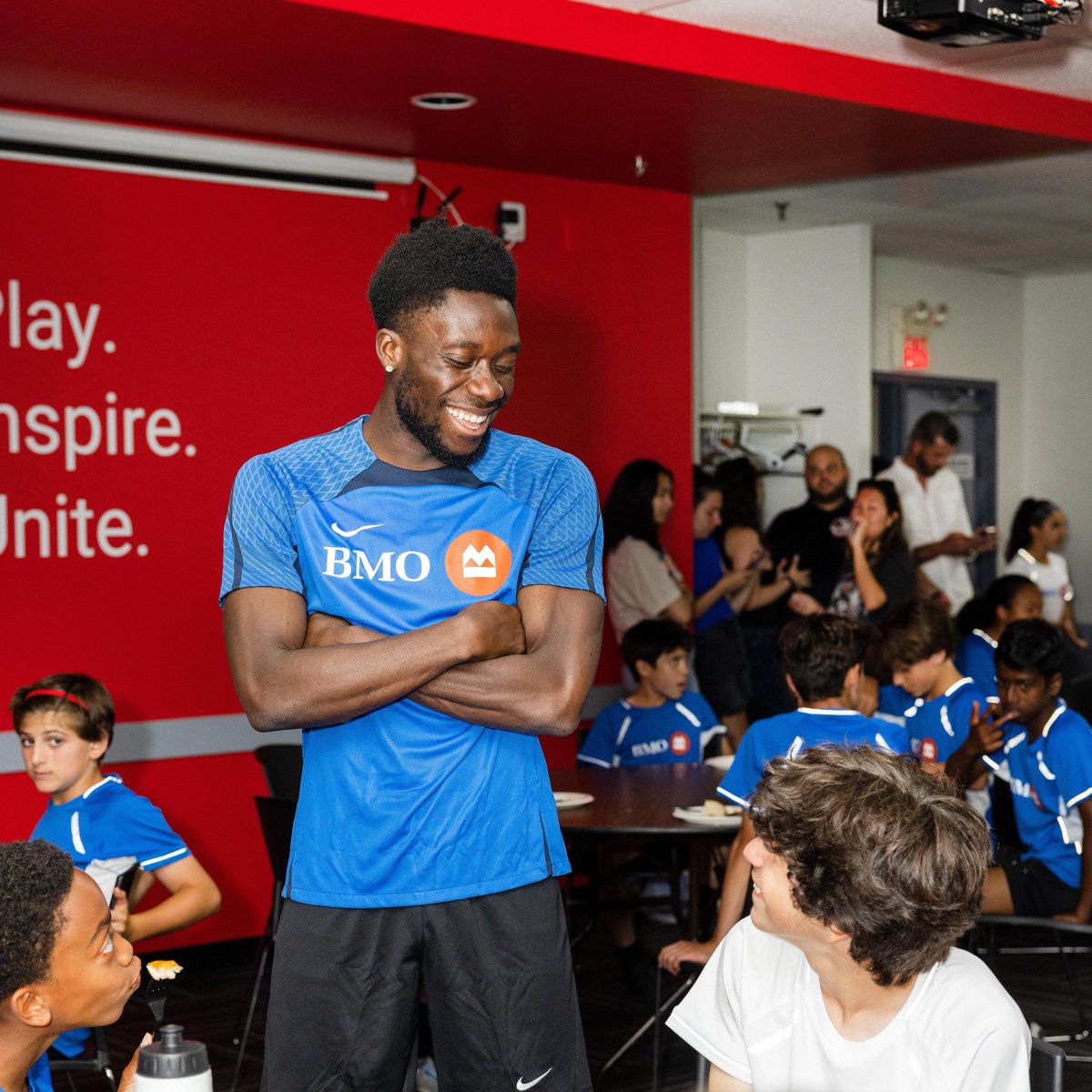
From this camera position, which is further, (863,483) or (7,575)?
(863,483)

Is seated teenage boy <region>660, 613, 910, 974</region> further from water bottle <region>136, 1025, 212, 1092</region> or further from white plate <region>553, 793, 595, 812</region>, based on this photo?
water bottle <region>136, 1025, 212, 1092</region>

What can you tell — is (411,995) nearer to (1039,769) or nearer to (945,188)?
(1039,769)

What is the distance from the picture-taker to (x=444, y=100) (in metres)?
5.12

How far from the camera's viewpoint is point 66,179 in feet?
17.0

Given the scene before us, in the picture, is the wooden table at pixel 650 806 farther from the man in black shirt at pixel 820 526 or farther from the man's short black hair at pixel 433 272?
the man in black shirt at pixel 820 526

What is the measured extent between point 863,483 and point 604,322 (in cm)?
149

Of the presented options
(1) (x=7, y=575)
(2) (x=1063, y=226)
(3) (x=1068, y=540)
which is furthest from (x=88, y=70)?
(3) (x=1068, y=540)

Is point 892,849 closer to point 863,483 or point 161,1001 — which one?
point 161,1001

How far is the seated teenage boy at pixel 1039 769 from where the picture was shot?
4.18m

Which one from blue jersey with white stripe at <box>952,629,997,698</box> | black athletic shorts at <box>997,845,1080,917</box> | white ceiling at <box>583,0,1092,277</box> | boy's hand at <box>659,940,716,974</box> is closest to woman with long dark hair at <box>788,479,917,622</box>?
blue jersey with white stripe at <box>952,629,997,698</box>

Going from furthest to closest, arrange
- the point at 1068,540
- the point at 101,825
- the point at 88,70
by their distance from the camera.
→ the point at 1068,540
the point at 88,70
the point at 101,825

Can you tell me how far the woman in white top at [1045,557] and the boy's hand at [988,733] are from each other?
14.1ft

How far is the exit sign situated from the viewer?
396 inches

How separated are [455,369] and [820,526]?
19.4 feet
